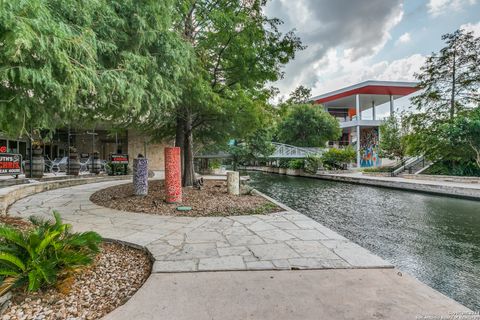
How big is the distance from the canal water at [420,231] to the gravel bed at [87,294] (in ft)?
11.2

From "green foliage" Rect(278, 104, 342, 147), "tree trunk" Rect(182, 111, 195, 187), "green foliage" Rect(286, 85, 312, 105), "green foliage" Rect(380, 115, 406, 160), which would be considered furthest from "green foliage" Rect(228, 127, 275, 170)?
"green foliage" Rect(286, 85, 312, 105)

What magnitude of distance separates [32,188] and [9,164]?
986 millimetres

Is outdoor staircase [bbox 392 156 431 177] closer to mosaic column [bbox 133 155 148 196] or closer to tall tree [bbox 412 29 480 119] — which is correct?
tall tree [bbox 412 29 480 119]

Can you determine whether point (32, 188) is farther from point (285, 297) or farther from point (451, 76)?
point (451, 76)

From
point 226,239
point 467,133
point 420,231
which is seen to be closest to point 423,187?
point 467,133

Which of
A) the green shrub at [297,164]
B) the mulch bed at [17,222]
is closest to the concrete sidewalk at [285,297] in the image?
the mulch bed at [17,222]

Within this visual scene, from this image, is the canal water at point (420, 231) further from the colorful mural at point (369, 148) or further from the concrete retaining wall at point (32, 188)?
the colorful mural at point (369, 148)

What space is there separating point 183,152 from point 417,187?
409 inches

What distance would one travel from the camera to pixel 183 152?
9367 mm

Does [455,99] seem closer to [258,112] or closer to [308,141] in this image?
[308,141]

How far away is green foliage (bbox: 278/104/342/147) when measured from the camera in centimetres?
2803

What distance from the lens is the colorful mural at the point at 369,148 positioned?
1030 inches

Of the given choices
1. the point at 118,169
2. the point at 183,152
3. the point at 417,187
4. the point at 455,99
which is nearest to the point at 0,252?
the point at 183,152

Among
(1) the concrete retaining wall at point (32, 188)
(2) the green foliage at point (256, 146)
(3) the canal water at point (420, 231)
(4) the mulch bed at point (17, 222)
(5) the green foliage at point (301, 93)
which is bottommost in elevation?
(3) the canal water at point (420, 231)
